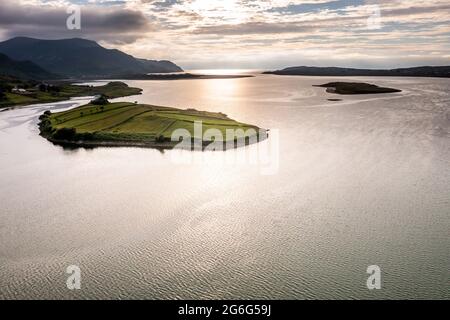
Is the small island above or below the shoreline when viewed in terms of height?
above

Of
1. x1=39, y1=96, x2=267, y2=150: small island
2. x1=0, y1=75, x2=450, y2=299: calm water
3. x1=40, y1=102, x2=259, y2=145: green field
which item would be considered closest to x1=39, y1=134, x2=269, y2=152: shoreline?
x1=39, y1=96, x2=267, y2=150: small island

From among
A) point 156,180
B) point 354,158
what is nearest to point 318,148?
point 354,158

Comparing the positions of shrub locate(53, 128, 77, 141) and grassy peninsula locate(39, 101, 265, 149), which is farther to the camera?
shrub locate(53, 128, 77, 141)

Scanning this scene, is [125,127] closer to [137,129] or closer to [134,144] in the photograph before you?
[137,129]

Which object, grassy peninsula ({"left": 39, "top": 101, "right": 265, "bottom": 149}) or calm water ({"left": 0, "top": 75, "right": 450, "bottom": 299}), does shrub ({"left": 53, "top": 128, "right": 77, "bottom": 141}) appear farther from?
calm water ({"left": 0, "top": 75, "right": 450, "bottom": 299})

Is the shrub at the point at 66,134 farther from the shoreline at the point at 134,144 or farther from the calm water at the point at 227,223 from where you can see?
the calm water at the point at 227,223

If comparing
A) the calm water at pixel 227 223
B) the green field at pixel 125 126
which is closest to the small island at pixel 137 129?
the green field at pixel 125 126

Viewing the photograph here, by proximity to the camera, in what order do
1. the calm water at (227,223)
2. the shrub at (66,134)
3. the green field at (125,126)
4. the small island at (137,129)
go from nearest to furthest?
1. the calm water at (227,223)
2. the small island at (137,129)
3. the green field at (125,126)
4. the shrub at (66,134)
